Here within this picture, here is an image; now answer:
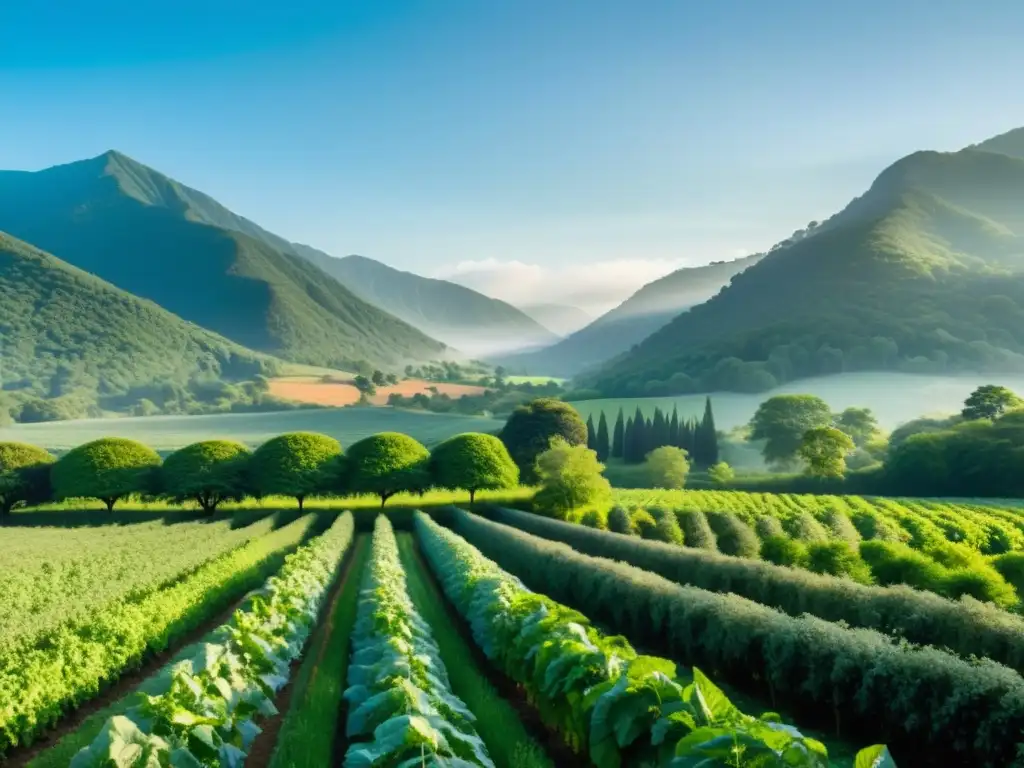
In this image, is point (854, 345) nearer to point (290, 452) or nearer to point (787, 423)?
point (787, 423)

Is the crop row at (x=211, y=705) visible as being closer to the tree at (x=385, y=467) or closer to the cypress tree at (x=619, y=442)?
the tree at (x=385, y=467)

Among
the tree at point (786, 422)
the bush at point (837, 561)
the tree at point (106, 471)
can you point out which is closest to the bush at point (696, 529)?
the bush at point (837, 561)

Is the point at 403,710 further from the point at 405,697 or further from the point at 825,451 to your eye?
the point at 825,451

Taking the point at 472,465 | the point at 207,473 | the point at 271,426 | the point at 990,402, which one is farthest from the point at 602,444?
the point at 271,426

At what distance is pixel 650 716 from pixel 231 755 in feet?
13.4

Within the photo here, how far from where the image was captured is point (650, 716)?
650cm

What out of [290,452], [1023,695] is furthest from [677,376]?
[1023,695]

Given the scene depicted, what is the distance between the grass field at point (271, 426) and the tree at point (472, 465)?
54.9 metres

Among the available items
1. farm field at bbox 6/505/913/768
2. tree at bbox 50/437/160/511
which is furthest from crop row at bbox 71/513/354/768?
tree at bbox 50/437/160/511

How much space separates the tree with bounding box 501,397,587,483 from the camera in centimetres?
7856

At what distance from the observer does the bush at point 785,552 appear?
95.1 ft

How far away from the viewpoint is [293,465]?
5625 cm

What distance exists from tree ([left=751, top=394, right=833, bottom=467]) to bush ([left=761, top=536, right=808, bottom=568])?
85388mm

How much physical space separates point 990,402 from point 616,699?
120 meters
